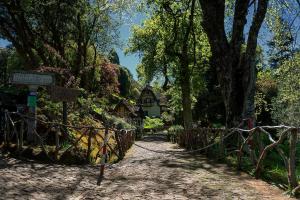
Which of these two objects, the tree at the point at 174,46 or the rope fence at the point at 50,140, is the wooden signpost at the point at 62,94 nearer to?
the rope fence at the point at 50,140

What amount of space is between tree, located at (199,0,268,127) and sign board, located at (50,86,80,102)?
5077 mm

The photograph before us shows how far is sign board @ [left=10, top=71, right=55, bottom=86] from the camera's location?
1285cm

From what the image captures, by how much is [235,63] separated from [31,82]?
22.6 feet

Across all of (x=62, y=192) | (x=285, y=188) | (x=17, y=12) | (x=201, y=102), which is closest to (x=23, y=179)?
(x=62, y=192)

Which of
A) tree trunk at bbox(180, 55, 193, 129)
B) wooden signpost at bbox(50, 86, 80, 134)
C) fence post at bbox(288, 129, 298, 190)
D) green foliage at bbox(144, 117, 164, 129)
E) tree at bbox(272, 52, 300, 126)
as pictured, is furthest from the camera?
green foliage at bbox(144, 117, 164, 129)

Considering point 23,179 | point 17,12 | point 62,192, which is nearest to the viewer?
point 62,192

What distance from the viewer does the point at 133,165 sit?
11.9m

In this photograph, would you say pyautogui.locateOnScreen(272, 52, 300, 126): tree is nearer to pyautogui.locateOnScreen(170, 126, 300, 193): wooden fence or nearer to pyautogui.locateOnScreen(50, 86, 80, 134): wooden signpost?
pyautogui.locateOnScreen(170, 126, 300, 193): wooden fence

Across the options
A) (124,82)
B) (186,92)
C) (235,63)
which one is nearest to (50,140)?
(235,63)

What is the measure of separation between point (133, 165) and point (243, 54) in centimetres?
576

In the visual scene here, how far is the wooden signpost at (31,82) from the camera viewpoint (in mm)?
12594

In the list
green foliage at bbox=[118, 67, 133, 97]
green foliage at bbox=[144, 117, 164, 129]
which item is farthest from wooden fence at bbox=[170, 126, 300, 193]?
green foliage at bbox=[118, 67, 133, 97]

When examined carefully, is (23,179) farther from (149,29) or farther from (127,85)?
(127,85)

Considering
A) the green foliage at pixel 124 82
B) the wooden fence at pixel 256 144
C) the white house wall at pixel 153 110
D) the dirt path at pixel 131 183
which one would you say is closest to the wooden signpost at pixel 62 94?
the dirt path at pixel 131 183
